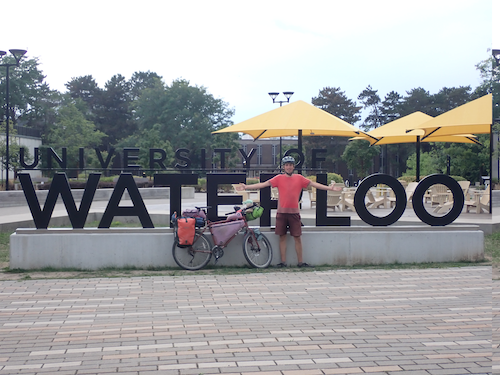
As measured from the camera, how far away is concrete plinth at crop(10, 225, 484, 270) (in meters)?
8.70

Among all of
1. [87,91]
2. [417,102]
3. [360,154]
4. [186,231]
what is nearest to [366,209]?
[186,231]

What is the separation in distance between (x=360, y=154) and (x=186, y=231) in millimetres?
43980

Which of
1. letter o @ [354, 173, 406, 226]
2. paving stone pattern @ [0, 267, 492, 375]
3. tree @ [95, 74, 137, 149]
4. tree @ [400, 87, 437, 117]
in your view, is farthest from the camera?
tree @ [95, 74, 137, 149]

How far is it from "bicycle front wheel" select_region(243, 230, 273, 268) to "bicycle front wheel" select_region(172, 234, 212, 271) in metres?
0.57

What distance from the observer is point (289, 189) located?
28.5 ft

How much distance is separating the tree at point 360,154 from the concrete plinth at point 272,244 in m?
41.3

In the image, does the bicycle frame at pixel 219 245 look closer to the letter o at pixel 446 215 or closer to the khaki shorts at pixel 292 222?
the khaki shorts at pixel 292 222

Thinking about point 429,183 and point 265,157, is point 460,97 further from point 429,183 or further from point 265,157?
point 429,183

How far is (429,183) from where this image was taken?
375 inches

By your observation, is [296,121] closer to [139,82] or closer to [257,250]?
[257,250]

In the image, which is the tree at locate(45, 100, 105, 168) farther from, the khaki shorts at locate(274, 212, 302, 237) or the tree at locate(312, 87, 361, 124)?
the khaki shorts at locate(274, 212, 302, 237)

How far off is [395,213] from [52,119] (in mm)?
57512

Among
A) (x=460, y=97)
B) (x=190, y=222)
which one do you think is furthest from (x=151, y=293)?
(x=460, y=97)

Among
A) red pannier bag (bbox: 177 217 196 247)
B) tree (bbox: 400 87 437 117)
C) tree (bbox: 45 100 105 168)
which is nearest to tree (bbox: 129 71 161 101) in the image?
tree (bbox: 45 100 105 168)
